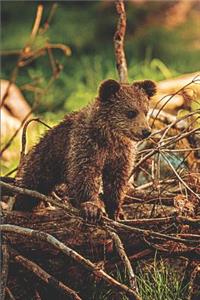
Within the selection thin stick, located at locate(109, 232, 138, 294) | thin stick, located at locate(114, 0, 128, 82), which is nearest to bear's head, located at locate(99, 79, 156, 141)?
thin stick, located at locate(109, 232, 138, 294)

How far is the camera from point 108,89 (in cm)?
464

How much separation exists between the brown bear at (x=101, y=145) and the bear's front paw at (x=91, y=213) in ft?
0.19

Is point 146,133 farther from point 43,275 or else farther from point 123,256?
point 43,275

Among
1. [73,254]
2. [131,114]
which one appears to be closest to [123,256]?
[73,254]

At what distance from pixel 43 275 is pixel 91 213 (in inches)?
16.5

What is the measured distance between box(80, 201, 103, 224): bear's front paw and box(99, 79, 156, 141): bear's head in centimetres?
46

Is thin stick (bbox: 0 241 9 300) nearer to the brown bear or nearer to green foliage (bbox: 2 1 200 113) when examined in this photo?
the brown bear

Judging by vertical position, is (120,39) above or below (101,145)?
above

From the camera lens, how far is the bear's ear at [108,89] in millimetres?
4625

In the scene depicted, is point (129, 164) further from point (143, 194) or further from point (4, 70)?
point (4, 70)

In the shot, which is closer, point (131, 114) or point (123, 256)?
point (123, 256)

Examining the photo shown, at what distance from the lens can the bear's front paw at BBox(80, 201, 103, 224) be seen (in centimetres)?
436

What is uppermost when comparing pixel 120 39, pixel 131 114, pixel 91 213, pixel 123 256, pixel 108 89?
pixel 120 39

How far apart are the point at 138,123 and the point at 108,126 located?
0.17 meters
